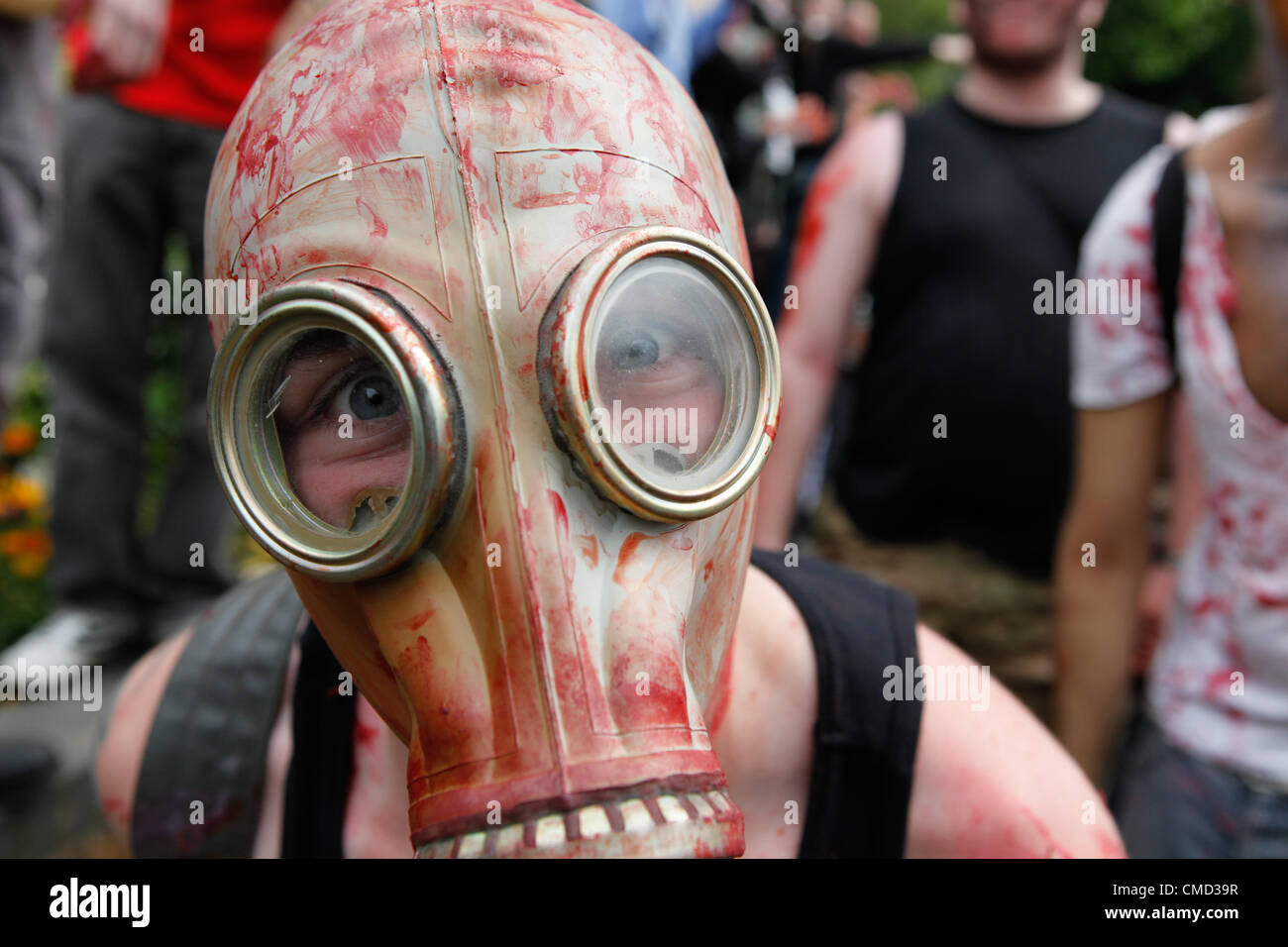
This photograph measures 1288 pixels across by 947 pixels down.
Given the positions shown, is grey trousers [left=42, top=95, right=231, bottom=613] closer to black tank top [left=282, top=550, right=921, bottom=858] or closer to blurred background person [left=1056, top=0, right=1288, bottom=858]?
black tank top [left=282, top=550, right=921, bottom=858]

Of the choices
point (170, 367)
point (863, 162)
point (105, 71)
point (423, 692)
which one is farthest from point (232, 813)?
point (170, 367)

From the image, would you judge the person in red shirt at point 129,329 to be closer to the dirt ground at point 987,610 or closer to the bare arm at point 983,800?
the dirt ground at point 987,610

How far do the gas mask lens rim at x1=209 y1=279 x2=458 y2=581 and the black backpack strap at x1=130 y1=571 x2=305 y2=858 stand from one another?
57cm

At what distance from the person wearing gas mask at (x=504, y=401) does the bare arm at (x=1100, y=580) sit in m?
1.18

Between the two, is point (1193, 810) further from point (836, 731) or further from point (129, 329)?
point (129, 329)

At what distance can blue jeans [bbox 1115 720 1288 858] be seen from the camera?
177 cm

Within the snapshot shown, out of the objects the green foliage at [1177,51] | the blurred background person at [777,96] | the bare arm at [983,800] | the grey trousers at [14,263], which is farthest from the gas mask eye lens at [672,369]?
the green foliage at [1177,51]

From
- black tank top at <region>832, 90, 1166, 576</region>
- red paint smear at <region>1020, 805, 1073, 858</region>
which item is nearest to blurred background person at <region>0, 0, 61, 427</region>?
black tank top at <region>832, 90, 1166, 576</region>

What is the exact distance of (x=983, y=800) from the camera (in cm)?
139

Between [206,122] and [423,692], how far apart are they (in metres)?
2.53

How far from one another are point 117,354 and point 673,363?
8.31 ft

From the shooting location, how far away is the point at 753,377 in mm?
1084

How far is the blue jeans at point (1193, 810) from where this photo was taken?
5.81ft

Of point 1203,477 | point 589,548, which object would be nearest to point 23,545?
point 589,548
